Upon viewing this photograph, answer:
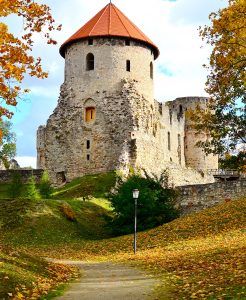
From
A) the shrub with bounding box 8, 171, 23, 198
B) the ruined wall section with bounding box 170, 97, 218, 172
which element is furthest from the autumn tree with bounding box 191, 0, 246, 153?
the ruined wall section with bounding box 170, 97, 218, 172

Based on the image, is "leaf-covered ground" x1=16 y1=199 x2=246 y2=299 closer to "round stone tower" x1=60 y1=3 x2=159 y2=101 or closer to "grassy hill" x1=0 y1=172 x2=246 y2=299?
"grassy hill" x1=0 y1=172 x2=246 y2=299

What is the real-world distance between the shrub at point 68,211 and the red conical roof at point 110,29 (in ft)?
55.0

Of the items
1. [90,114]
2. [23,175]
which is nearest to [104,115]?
[90,114]

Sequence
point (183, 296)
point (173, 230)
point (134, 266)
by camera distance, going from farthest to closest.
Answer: point (173, 230) < point (134, 266) < point (183, 296)

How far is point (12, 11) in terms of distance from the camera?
46.7 ft

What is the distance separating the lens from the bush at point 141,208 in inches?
1158

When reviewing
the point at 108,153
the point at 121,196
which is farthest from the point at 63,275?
the point at 108,153

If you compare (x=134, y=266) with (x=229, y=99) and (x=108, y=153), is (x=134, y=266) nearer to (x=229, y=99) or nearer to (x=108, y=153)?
(x=229, y=99)

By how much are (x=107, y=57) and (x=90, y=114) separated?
14.8 ft

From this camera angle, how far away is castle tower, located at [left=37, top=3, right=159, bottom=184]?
43.3 meters

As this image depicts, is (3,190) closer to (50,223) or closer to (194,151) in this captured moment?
(50,223)

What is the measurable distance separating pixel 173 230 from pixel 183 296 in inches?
613

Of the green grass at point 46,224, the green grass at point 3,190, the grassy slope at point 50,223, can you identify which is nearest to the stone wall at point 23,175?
the green grass at point 3,190

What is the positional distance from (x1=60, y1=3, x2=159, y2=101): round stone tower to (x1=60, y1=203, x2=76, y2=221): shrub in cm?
1376
